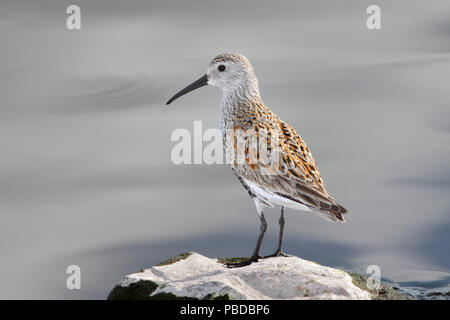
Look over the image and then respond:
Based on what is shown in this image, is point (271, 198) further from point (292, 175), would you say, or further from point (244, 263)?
point (244, 263)

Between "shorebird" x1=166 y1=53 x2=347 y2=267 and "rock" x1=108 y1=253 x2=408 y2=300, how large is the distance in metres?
0.82

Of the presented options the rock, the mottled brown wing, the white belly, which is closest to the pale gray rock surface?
the rock

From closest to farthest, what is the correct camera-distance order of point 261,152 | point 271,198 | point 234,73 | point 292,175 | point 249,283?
1. point 249,283
2. point 292,175
3. point 271,198
4. point 261,152
5. point 234,73

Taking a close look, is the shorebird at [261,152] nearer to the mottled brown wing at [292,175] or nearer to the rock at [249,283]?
the mottled brown wing at [292,175]

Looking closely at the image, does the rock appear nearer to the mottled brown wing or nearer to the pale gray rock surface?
the pale gray rock surface

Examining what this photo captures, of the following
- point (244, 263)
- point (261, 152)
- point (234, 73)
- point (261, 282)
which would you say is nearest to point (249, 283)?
point (261, 282)

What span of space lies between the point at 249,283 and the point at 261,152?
2225mm

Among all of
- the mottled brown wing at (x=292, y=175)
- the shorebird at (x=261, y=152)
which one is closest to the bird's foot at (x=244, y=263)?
the shorebird at (x=261, y=152)

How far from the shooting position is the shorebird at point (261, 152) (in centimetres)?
1069

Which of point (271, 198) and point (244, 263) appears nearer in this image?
point (271, 198)

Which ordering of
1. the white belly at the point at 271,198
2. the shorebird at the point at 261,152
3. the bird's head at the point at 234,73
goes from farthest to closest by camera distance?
the bird's head at the point at 234,73 → the white belly at the point at 271,198 → the shorebird at the point at 261,152

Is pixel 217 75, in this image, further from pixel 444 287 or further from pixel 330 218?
pixel 444 287

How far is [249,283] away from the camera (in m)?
9.88

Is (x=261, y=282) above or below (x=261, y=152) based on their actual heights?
below
